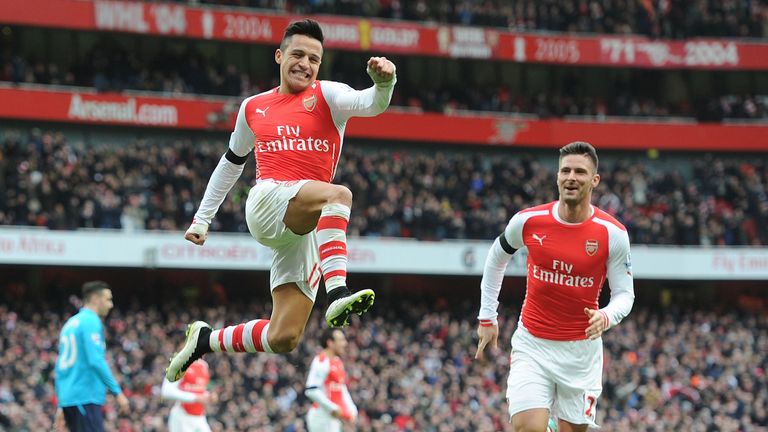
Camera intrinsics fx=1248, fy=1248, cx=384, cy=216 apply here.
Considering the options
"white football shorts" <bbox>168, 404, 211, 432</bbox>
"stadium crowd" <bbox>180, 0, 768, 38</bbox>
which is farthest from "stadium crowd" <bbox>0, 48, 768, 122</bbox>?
"white football shorts" <bbox>168, 404, 211, 432</bbox>

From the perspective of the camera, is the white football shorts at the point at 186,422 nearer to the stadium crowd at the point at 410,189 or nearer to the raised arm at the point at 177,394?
the raised arm at the point at 177,394

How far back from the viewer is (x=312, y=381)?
52.6ft

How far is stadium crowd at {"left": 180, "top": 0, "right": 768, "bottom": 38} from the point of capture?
126ft

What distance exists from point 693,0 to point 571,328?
1330 inches

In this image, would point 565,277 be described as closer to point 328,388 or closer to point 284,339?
point 284,339

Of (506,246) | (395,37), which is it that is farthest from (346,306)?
(395,37)

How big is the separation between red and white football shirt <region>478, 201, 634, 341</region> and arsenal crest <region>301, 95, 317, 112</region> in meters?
1.90

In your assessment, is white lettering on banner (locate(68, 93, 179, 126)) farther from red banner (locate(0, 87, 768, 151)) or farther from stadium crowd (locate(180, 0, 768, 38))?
stadium crowd (locate(180, 0, 768, 38))

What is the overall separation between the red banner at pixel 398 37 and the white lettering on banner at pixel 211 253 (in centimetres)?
720

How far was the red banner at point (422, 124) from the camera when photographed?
32562mm

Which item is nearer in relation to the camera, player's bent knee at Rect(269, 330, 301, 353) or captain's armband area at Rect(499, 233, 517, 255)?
player's bent knee at Rect(269, 330, 301, 353)

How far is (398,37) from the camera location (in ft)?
122

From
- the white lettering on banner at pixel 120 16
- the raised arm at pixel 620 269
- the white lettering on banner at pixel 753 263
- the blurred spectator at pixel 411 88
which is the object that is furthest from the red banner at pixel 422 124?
the raised arm at pixel 620 269

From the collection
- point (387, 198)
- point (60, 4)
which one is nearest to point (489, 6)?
point (387, 198)
